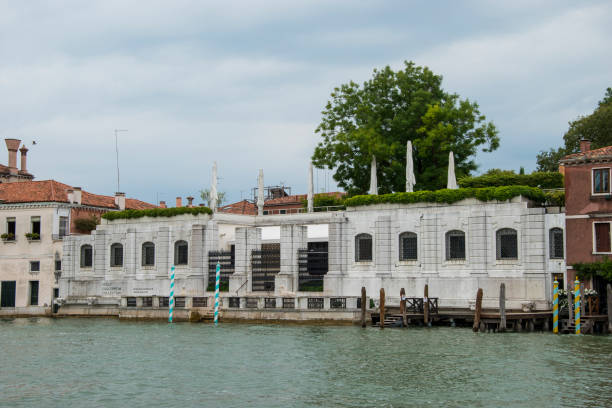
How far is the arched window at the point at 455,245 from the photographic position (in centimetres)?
4266

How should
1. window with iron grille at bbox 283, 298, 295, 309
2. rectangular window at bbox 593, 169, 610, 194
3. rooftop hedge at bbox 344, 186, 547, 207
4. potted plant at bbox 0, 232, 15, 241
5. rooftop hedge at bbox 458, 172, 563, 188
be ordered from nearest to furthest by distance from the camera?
rectangular window at bbox 593, 169, 610, 194, rooftop hedge at bbox 344, 186, 547, 207, window with iron grille at bbox 283, 298, 295, 309, rooftop hedge at bbox 458, 172, 563, 188, potted plant at bbox 0, 232, 15, 241

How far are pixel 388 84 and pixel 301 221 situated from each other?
40.8 feet

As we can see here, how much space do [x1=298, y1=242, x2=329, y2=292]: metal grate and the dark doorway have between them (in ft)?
76.5

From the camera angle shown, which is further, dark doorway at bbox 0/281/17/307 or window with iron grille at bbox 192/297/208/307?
dark doorway at bbox 0/281/17/307

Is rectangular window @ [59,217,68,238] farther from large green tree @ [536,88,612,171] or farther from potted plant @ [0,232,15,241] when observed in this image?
large green tree @ [536,88,612,171]

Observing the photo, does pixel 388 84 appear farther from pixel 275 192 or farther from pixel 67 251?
pixel 275 192

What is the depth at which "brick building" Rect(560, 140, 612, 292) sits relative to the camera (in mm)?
37719

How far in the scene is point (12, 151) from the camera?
219 feet

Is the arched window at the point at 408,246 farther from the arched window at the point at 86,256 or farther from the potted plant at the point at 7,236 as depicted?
the potted plant at the point at 7,236

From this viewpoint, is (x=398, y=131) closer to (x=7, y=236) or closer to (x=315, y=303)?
(x=315, y=303)

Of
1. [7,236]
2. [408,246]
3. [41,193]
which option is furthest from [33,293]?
[408,246]

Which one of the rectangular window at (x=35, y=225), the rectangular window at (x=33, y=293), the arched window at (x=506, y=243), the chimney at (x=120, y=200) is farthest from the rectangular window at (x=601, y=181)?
the rectangular window at (x=33, y=293)

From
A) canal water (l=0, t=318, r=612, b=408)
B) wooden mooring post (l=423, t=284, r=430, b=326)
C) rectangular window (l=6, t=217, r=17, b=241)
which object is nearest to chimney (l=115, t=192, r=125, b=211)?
rectangular window (l=6, t=217, r=17, b=241)

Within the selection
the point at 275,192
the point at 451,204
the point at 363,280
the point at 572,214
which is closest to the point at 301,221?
the point at 363,280
